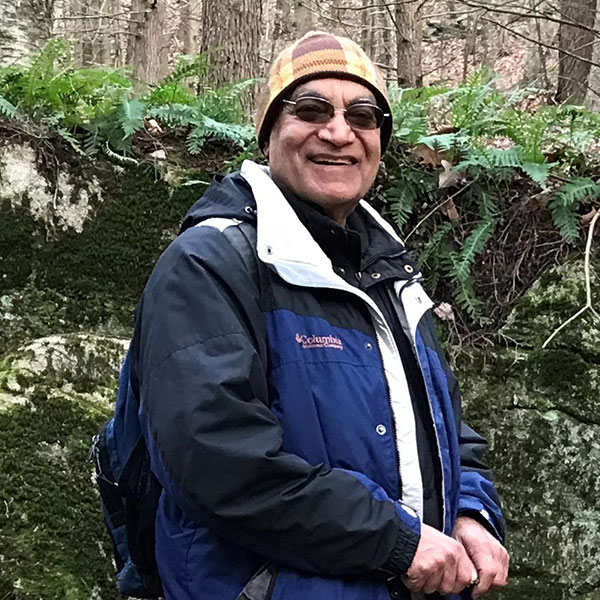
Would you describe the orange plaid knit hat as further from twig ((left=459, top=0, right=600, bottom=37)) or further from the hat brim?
twig ((left=459, top=0, right=600, bottom=37))

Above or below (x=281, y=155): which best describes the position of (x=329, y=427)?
below

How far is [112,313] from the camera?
403cm

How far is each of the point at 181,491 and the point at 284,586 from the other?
0.35 metres

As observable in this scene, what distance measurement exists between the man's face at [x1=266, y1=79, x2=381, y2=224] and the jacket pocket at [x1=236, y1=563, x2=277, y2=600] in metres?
1.11

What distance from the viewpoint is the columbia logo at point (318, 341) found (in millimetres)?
1949

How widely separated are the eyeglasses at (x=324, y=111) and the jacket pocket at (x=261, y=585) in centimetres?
133

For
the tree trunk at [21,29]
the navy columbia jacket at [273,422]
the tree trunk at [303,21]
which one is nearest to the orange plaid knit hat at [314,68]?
the navy columbia jacket at [273,422]

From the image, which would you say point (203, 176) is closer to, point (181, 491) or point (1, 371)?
point (1, 371)

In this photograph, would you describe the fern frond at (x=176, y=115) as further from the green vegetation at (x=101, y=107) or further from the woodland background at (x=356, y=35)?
the woodland background at (x=356, y=35)

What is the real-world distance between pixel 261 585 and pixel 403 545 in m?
0.37

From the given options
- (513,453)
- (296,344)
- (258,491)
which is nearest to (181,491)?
(258,491)

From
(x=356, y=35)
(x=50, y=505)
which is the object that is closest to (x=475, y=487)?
(x=50, y=505)

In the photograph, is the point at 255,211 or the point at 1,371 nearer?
the point at 255,211

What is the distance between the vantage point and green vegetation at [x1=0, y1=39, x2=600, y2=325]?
160 inches
